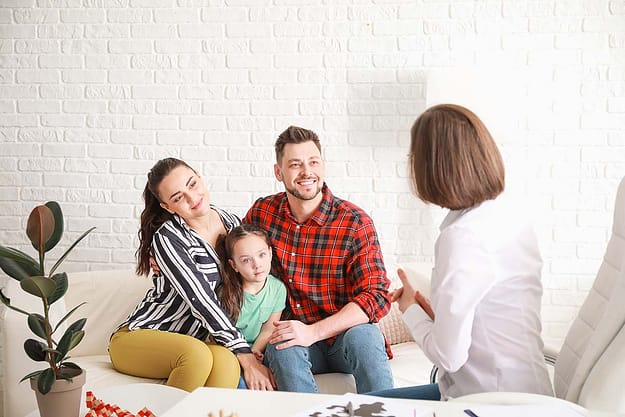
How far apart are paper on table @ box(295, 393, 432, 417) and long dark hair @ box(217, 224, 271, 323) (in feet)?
4.30

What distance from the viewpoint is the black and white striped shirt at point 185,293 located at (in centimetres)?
269

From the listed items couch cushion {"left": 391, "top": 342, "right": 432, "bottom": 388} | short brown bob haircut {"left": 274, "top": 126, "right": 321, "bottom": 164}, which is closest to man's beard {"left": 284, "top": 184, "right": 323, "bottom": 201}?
short brown bob haircut {"left": 274, "top": 126, "right": 321, "bottom": 164}

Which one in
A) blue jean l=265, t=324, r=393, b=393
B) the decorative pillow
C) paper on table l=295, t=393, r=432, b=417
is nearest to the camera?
paper on table l=295, t=393, r=432, b=417

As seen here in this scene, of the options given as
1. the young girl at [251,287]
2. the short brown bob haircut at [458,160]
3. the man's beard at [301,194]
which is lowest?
the young girl at [251,287]

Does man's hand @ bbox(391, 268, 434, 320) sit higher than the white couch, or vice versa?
man's hand @ bbox(391, 268, 434, 320)

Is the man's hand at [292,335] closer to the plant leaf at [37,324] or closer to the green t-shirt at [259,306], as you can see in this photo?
the green t-shirt at [259,306]

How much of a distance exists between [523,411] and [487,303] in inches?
14.5

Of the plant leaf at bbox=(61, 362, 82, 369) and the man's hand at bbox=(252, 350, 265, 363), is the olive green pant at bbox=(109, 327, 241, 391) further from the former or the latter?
the plant leaf at bbox=(61, 362, 82, 369)

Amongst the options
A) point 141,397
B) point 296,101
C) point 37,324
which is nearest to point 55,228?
point 37,324

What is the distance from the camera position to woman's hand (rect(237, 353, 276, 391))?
2631mm

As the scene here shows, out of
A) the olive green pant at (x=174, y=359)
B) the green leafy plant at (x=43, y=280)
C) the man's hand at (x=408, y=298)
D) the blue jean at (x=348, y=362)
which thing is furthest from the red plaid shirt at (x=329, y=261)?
the green leafy plant at (x=43, y=280)

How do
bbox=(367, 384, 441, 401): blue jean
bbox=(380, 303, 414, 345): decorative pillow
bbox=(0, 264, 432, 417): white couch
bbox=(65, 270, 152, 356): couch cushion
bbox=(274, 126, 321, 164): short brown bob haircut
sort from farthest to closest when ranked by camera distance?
1. bbox=(380, 303, 414, 345): decorative pillow
2. bbox=(65, 270, 152, 356): couch cushion
3. bbox=(274, 126, 321, 164): short brown bob haircut
4. bbox=(0, 264, 432, 417): white couch
5. bbox=(367, 384, 441, 401): blue jean

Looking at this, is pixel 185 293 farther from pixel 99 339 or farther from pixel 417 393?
pixel 417 393

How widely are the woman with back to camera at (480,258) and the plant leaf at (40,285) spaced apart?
0.92 meters
